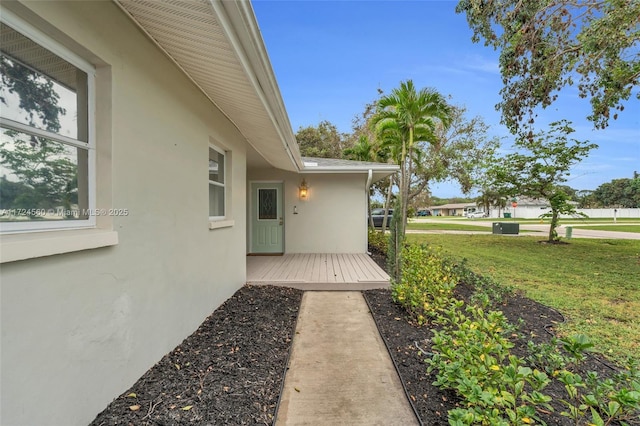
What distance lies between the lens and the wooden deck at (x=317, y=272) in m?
5.22

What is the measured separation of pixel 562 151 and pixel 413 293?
11.6 metres

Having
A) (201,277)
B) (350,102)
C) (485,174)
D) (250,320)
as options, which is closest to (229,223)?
(201,277)

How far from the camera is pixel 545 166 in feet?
38.0

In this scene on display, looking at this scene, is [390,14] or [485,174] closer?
[390,14]

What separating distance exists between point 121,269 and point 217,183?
7.75 ft

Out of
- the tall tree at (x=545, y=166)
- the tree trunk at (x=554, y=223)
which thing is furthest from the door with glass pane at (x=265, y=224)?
the tree trunk at (x=554, y=223)

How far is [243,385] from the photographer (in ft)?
7.84

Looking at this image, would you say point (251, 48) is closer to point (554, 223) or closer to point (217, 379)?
point (217, 379)

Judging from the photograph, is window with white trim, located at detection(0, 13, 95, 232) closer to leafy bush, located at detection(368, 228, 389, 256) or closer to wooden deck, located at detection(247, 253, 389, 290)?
wooden deck, located at detection(247, 253, 389, 290)

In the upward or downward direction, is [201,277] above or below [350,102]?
below

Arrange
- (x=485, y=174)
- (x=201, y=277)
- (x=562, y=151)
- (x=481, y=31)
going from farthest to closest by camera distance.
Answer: (x=485, y=174)
(x=562, y=151)
(x=481, y=31)
(x=201, y=277)

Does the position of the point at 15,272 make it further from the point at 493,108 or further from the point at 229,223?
the point at 493,108

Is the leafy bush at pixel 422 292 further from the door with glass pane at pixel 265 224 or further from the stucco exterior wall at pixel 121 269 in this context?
the door with glass pane at pixel 265 224

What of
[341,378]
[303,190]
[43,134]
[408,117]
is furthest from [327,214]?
[43,134]
